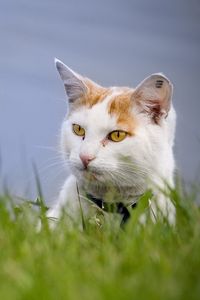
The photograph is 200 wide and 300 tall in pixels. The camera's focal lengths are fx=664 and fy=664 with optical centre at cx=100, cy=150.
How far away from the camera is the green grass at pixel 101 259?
1553 mm

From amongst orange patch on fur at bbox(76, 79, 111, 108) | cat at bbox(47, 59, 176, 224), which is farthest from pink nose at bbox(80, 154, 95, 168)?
orange patch on fur at bbox(76, 79, 111, 108)

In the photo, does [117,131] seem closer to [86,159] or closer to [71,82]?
[86,159]

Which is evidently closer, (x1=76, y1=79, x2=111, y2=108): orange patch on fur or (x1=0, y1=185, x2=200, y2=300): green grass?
(x1=0, y1=185, x2=200, y2=300): green grass

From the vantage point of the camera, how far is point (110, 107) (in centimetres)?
353

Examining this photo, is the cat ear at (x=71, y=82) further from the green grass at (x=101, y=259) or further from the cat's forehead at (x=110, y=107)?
the green grass at (x=101, y=259)

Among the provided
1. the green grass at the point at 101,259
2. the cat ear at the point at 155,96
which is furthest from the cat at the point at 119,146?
the green grass at the point at 101,259

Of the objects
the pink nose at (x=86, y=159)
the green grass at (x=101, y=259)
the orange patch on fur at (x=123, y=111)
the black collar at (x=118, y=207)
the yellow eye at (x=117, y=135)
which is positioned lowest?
the black collar at (x=118, y=207)

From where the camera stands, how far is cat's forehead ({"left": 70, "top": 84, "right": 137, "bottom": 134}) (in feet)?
11.4

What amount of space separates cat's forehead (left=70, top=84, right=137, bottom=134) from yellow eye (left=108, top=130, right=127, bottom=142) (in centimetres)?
3

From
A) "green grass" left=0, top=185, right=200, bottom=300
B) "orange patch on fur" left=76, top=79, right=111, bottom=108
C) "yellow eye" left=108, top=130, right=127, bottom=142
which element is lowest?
"green grass" left=0, top=185, right=200, bottom=300

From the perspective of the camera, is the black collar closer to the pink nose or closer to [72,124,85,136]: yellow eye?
the pink nose

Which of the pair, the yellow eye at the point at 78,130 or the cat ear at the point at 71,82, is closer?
the yellow eye at the point at 78,130

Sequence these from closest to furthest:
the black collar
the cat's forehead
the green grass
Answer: the green grass → the black collar → the cat's forehead

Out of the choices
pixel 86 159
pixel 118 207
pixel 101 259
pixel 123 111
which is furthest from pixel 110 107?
pixel 101 259
